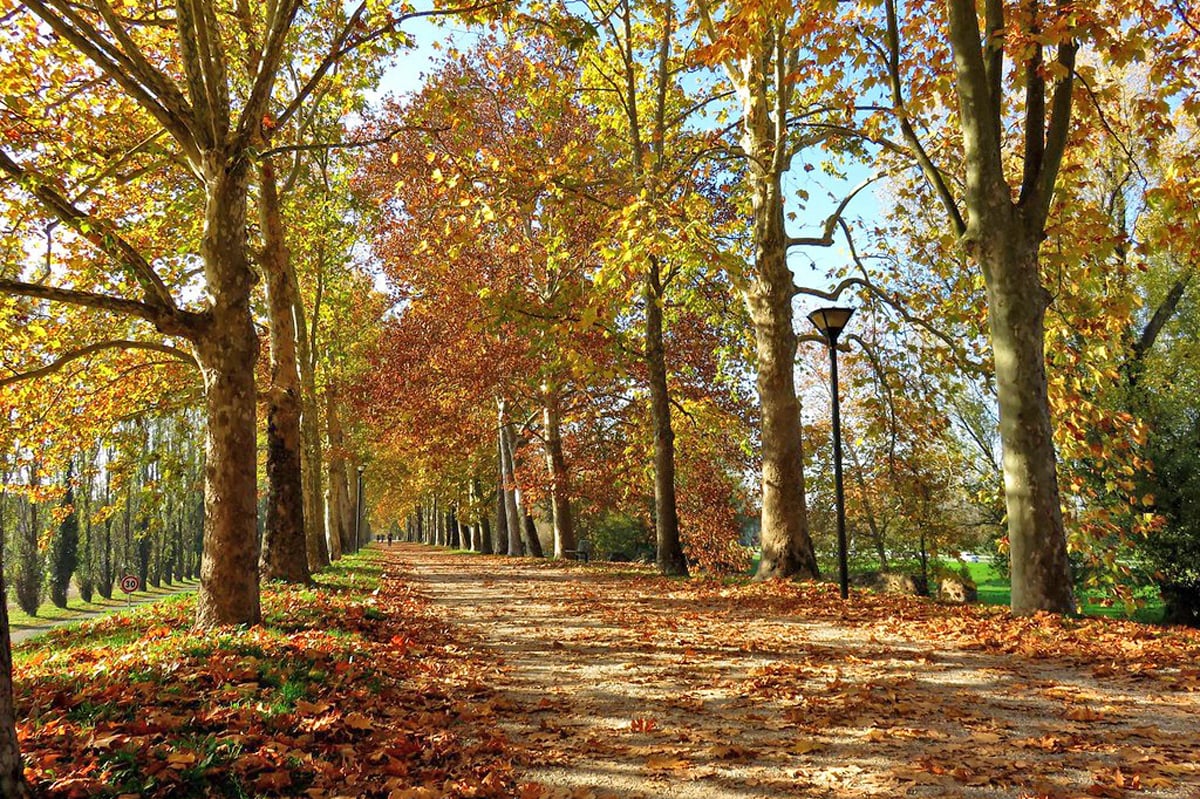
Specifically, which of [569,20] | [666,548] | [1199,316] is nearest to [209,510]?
[569,20]

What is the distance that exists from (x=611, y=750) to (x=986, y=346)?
1051 cm

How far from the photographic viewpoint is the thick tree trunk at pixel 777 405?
1159cm

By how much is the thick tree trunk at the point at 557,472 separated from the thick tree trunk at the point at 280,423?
1023 centimetres

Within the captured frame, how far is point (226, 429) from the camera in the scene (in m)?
7.38

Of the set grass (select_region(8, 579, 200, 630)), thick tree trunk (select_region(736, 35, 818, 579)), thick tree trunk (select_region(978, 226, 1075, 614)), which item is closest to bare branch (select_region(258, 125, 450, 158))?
thick tree trunk (select_region(736, 35, 818, 579))

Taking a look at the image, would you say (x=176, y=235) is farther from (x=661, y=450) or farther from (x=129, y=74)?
(x=661, y=450)

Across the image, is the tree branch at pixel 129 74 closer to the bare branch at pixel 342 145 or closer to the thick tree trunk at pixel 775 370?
the bare branch at pixel 342 145

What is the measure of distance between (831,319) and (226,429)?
783cm

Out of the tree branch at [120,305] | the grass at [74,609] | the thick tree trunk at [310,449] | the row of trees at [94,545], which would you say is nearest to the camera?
the tree branch at [120,305]

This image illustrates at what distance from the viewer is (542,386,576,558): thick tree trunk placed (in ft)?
73.6

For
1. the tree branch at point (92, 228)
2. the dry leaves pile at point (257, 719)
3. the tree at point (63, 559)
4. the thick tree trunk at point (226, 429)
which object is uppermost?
the tree branch at point (92, 228)

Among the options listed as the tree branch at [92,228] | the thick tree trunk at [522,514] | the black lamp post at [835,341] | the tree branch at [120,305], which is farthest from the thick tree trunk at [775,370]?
the thick tree trunk at [522,514]

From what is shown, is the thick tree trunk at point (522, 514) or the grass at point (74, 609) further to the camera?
the grass at point (74, 609)

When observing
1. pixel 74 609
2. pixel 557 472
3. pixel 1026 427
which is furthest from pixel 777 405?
pixel 74 609
